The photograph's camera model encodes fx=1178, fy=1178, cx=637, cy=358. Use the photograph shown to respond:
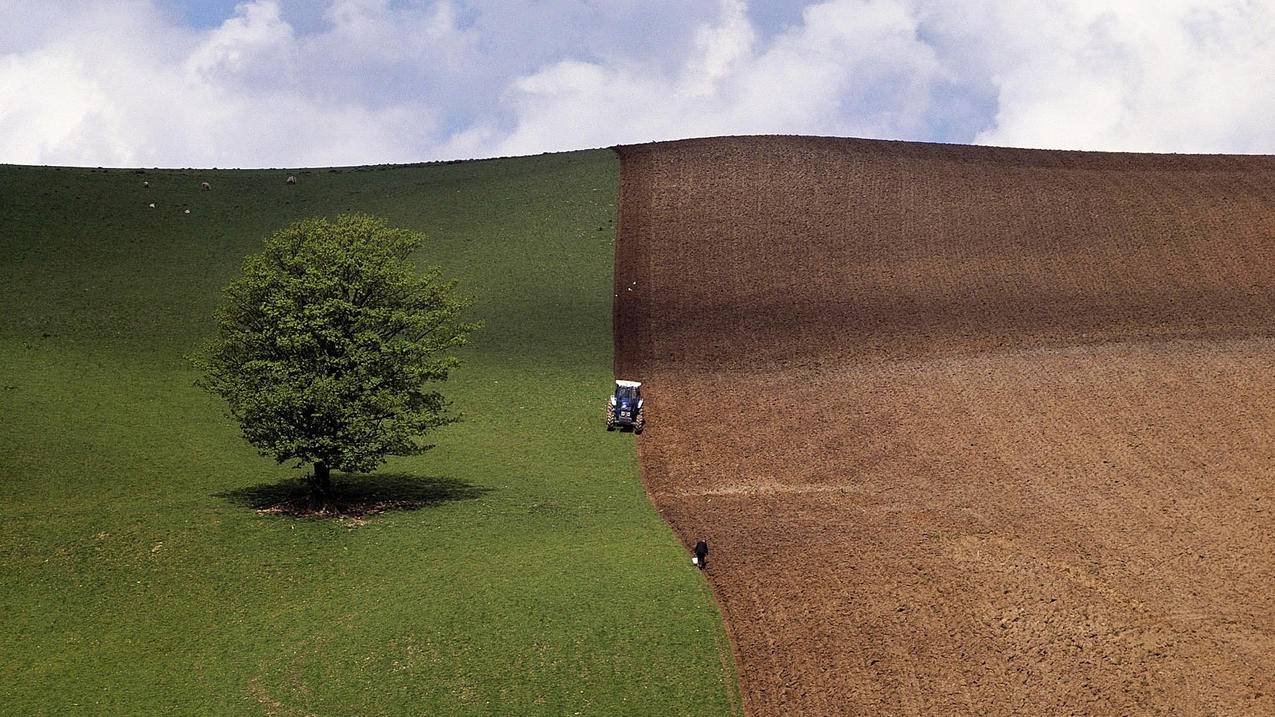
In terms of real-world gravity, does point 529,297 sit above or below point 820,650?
above

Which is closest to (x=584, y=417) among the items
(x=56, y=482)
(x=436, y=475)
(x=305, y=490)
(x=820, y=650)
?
(x=436, y=475)

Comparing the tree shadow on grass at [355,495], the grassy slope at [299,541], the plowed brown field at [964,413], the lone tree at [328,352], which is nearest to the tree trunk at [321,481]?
the lone tree at [328,352]

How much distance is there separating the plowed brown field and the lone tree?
12.1 m

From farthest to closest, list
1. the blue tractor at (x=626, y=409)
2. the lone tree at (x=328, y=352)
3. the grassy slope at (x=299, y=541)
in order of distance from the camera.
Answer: the blue tractor at (x=626, y=409), the lone tree at (x=328, y=352), the grassy slope at (x=299, y=541)

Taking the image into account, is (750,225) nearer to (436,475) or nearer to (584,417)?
(584,417)

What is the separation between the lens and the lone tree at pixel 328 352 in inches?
Answer: 1829

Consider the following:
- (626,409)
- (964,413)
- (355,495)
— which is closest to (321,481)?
(355,495)

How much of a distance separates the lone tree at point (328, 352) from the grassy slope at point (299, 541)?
3.30 metres

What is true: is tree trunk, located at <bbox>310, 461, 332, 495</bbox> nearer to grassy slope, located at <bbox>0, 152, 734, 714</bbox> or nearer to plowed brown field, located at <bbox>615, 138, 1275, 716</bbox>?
grassy slope, located at <bbox>0, 152, 734, 714</bbox>

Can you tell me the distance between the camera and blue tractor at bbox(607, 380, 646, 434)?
199 feet

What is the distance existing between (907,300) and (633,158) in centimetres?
3592

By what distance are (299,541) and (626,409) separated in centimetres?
2146

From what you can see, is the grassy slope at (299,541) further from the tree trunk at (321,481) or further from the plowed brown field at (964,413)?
the plowed brown field at (964,413)

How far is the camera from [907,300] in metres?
77.0
